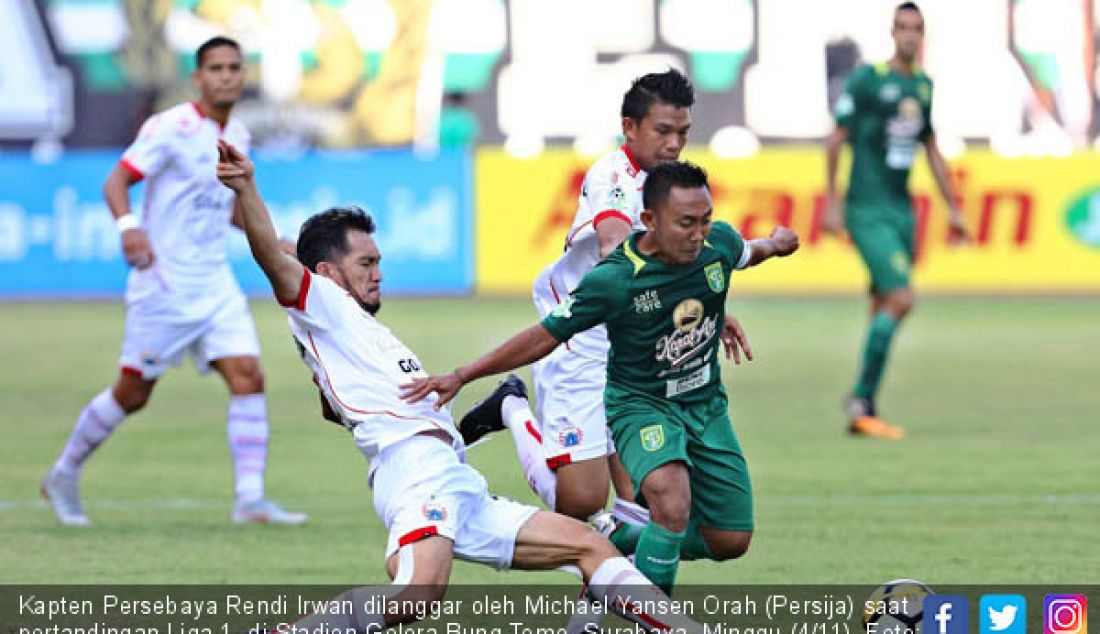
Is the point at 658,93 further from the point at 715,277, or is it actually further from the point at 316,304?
the point at 316,304

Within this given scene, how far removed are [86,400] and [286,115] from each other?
1244 centimetres

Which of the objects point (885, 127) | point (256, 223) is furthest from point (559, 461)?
point (885, 127)

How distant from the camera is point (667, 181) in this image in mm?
6629

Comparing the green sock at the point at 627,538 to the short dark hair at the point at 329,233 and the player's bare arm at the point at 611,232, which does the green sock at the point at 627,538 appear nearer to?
the player's bare arm at the point at 611,232

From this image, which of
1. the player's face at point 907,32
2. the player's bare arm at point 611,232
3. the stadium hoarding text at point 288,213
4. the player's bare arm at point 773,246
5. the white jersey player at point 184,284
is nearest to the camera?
the player's bare arm at point 773,246

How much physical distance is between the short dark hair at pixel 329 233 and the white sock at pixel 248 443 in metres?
2.87

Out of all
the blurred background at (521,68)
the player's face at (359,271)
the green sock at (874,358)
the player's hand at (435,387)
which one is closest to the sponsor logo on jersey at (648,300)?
the player's hand at (435,387)

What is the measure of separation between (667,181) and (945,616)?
63.5 inches

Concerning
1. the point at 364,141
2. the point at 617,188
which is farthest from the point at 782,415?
the point at 364,141

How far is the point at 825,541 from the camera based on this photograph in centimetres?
874

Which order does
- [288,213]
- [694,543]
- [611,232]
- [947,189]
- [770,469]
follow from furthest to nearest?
[288,213] → [947,189] → [770,469] → [611,232] → [694,543]

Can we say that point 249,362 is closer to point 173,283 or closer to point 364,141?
point 173,283

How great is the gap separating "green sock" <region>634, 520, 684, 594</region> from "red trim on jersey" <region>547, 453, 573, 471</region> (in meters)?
1.50

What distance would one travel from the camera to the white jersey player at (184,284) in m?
9.56
